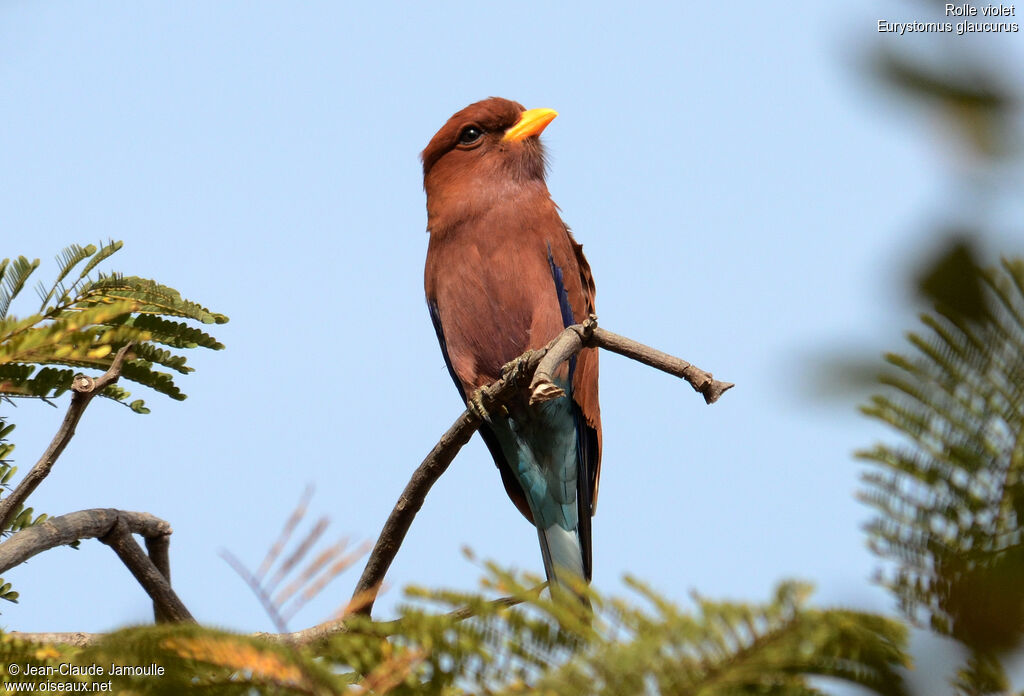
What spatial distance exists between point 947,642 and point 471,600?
467 mm

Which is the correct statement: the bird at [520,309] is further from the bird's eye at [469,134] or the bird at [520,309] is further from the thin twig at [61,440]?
the thin twig at [61,440]

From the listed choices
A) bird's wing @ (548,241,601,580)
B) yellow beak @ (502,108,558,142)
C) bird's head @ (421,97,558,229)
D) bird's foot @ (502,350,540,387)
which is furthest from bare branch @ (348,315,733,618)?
yellow beak @ (502,108,558,142)

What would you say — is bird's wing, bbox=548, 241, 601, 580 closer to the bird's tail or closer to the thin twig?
the bird's tail

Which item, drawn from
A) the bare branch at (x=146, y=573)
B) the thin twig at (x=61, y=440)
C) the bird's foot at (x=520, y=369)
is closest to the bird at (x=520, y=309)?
the bird's foot at (x=520, y=369)

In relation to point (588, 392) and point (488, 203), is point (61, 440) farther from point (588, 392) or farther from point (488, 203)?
point (588, 392)

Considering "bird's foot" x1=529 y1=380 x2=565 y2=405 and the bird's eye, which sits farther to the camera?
the bird's eye

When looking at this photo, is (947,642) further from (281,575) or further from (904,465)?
(281,575)

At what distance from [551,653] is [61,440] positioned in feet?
5.34

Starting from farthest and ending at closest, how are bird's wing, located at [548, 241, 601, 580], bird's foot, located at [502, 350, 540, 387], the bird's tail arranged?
bird's wing, located at [548, 241, 601, 580], the bird's tail, bird's foot, located at [502, 350, 540, 387]

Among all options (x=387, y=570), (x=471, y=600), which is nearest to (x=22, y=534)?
(x=387, y=570)

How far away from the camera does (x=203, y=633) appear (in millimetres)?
1093

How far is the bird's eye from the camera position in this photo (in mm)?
6164

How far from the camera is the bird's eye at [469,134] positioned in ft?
20.2

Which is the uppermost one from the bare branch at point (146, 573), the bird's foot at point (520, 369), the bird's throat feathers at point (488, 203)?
the bird's throat feathers at point (488, 203)
